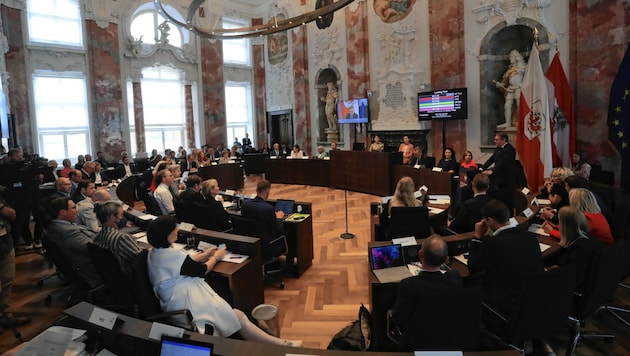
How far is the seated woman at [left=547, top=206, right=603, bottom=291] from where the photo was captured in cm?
317

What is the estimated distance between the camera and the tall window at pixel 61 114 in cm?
1276

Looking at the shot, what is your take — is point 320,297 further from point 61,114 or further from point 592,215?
point 61,114

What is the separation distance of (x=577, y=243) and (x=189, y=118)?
50.0 ft

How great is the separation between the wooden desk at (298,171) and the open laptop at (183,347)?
1016cm

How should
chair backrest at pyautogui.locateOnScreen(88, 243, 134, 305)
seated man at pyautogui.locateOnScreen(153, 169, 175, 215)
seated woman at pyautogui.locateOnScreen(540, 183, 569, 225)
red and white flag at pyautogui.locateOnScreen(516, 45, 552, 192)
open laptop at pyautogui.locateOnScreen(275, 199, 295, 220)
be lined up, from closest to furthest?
1. chair backrest at pyautogui.locateOnScreen(88, 243, 134, 305)
2. seated woman at pyautogui.locateOnScreen(540, 183, 569, 225)
3. open laptop at pyautogui.locateOnScreen(275, 199, 295, 220)
4. seated man at pyautogui.locateOnScreen(153, 169, 175, 215)
5. red and white flag at pyautogui.locateOnScreen(516, 45, 552, 192)

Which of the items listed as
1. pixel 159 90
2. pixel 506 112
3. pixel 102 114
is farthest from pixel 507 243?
pixel 159 90

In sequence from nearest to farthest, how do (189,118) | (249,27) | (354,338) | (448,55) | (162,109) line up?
(354,338), (249,27), (448,55), (162,109), (189,118)

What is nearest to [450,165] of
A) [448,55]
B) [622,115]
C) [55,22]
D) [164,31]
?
[622,115]

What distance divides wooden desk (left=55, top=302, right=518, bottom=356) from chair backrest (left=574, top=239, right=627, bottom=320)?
1.63 meters

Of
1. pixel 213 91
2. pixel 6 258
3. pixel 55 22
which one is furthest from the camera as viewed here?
pixel 213 91

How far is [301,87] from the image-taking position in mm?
15523

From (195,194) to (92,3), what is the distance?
11.4 metres

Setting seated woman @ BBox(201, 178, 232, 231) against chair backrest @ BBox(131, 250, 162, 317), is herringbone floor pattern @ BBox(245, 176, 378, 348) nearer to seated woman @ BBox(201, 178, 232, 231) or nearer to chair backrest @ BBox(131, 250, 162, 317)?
seated woman @ BBox(201, 178, 232, 231)

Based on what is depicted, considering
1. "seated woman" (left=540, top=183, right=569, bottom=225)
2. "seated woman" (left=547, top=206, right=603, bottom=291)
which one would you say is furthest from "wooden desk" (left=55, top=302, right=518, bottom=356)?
"seated woman" (left=540, top=183, right=569, bottom=225)
